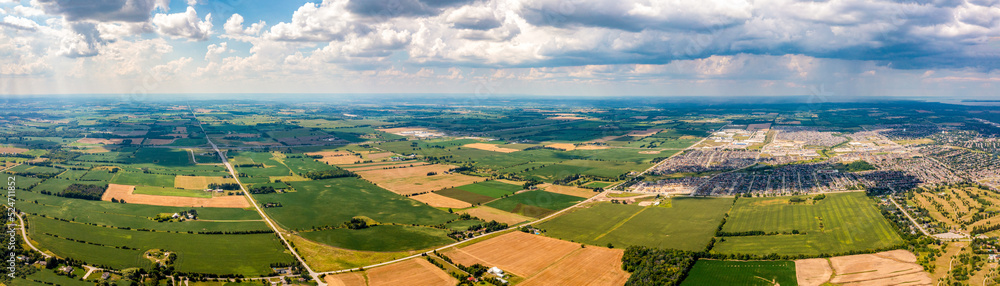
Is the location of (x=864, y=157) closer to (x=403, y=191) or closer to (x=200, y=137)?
(x=403, y=191)

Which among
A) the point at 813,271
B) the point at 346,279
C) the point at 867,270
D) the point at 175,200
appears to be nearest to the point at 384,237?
the point at 346,279

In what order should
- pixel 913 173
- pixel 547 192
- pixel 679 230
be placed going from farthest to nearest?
pixel 913 173 → pixel 547 192 → pixel 679 230

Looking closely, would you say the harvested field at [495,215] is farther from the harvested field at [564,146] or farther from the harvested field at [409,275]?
the harvested field at [564,146]

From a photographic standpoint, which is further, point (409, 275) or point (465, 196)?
point (465, 196)

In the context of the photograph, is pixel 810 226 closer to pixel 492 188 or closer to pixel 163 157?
pixel 492 188

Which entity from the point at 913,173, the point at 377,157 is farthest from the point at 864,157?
the point at 377,157
